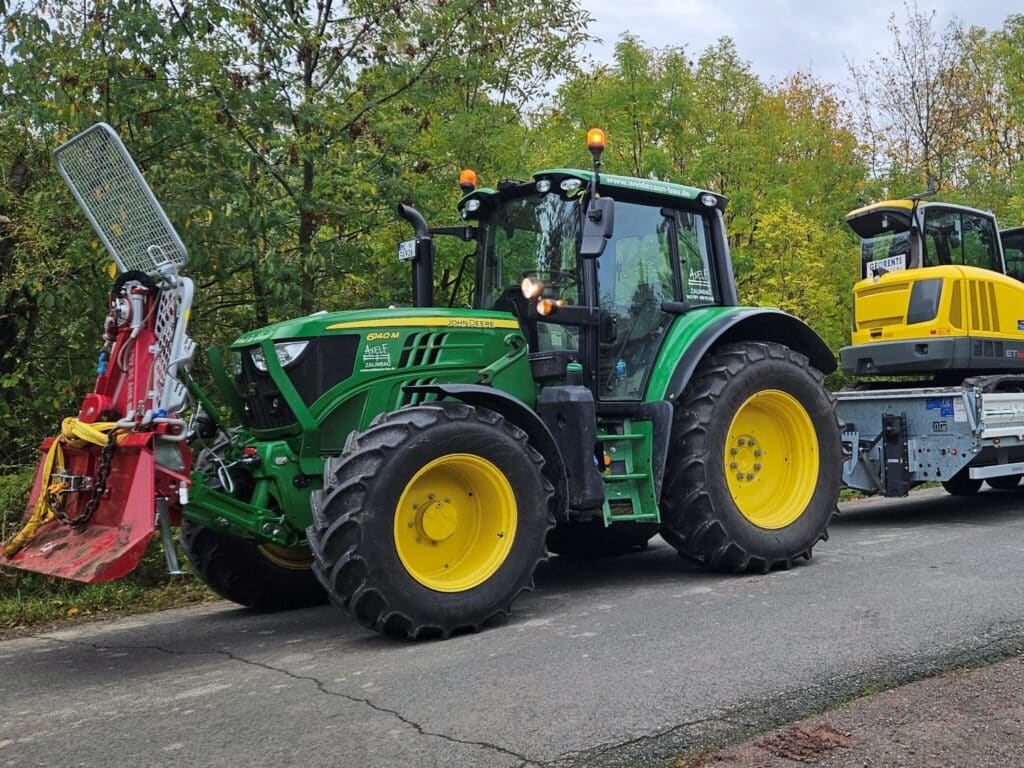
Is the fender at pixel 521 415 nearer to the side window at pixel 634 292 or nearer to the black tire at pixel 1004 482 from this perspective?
the side window at pixel 634 292

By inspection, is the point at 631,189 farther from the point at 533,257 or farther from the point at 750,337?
the point at 750,337

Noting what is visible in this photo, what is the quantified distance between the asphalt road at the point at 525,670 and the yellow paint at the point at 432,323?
5.53 ft

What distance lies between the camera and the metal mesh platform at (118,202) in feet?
17.7

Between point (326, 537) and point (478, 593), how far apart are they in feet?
2.97

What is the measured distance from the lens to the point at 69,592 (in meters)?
6.69

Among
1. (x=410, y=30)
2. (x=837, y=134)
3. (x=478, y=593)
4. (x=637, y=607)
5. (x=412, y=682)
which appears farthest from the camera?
(x=837, y=134)

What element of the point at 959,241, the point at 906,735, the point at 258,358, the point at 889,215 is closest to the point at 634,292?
the point at 258,358

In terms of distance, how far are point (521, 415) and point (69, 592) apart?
352cm

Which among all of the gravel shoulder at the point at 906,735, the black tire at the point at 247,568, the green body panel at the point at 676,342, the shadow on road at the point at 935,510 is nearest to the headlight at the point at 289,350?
the black tire at the point at 247,568

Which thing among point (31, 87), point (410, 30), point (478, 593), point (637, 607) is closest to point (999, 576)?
point (637, 607)

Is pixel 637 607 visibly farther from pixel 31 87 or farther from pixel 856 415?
pixel 31 87

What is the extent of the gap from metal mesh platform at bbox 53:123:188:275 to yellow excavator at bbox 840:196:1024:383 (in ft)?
23.0

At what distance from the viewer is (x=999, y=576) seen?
19.8 ft

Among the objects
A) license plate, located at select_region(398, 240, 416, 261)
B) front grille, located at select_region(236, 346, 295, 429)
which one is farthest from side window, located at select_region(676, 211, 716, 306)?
front grille, located at select_region(236, 346, 295, 429)
